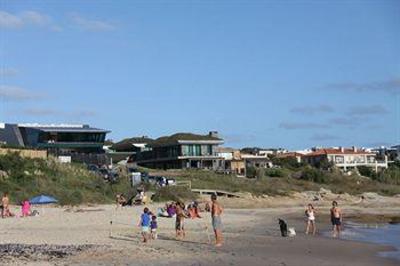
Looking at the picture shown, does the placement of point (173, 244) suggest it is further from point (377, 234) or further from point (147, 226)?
point (377, 234)

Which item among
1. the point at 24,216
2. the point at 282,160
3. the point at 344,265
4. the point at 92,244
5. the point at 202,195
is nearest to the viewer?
the point at 344,265

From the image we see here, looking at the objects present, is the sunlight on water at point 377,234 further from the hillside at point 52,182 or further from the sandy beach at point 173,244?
the hillside at point 52,182

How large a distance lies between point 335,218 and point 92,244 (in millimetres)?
12152

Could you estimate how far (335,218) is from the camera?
2845 cm

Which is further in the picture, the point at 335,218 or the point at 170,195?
the point at 170,195

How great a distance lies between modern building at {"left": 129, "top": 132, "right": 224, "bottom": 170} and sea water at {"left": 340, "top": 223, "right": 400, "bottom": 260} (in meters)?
56.0

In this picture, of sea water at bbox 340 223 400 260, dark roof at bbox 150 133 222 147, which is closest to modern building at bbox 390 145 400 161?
dark roof at bbox 150 133 222 147

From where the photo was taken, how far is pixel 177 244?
21.9 metres

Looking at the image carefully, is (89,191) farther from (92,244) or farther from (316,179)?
Answer: (316,179)

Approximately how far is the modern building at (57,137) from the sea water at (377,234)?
53.4 metres

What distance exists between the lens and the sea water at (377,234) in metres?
24.4

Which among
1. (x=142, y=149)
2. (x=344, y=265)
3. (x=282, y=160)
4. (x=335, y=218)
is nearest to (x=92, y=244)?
(x=344, y=265)

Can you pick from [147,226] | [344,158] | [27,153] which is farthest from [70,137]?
[344,158]

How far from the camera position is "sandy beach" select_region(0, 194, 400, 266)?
17.5 m
